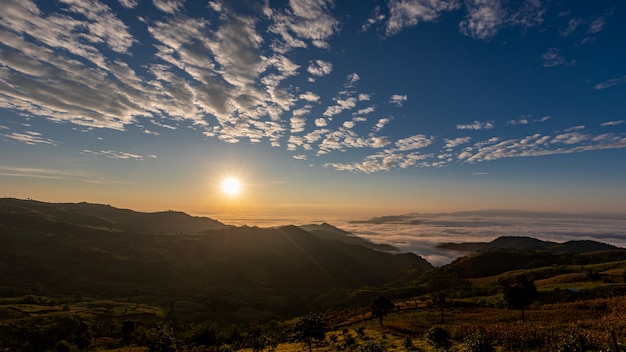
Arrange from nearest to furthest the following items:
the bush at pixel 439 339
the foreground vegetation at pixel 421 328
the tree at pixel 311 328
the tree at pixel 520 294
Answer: the foreground vegetation at pixel 421 328
the bush at pixel 439 339
the tree at pixel 311 328
the tree at pixel 520 294

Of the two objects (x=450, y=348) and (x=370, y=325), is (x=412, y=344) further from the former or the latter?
(x=370, y=325)

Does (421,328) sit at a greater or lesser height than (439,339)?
lesser

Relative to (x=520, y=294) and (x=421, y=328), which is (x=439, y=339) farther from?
(x=520, y=294)

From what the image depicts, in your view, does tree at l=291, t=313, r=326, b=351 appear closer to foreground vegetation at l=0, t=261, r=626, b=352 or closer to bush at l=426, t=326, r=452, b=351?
foreground vegetation at l=0, t=261, r=626, b=352

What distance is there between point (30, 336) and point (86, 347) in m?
49.1

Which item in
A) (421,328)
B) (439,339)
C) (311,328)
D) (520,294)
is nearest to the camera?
(439,339)

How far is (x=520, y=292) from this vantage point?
2840 inches

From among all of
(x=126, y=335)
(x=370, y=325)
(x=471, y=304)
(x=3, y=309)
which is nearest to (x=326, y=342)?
(x=370, y=325)

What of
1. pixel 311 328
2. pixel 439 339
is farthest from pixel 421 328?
pixel 311 328

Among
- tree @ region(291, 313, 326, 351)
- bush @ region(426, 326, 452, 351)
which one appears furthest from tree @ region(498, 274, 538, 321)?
tree @ region(291, 313, 326, 351)

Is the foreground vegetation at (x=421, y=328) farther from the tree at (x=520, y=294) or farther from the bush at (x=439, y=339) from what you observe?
the tree at (x=520, y=294)

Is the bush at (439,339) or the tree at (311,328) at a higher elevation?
the bush at (439,339)

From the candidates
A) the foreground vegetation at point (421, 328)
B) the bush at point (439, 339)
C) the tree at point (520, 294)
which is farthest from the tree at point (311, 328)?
the tree at point (520, 294)

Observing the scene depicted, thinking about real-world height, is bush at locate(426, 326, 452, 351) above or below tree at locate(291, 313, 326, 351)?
above
